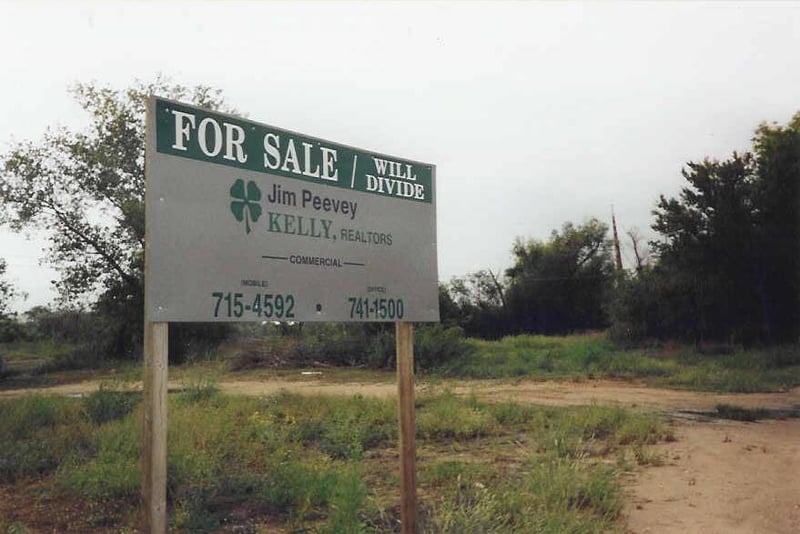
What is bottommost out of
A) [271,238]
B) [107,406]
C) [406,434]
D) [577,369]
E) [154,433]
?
[577,369]

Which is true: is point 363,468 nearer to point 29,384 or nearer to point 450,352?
point 450,352

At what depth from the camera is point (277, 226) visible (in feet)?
13.8

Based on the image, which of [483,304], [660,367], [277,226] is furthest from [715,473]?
[483,304]

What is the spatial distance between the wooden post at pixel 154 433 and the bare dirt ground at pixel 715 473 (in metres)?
3.32

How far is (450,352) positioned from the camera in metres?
22.1

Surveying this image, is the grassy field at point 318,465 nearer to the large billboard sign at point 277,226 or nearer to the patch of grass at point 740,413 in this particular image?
the large billboard sign at point 277,226

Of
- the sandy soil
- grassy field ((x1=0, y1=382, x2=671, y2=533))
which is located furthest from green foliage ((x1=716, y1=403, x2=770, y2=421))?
grassy field ((x1=0, y1=382, x2=671, y2=533))

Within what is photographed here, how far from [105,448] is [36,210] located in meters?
26.8

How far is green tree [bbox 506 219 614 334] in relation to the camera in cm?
3894

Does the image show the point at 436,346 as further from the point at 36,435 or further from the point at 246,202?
the point at 246,202

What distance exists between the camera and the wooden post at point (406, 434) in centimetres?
473

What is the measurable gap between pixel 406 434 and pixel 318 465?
2056 millimetres

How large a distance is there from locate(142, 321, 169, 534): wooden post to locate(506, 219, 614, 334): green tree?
35.3 meters

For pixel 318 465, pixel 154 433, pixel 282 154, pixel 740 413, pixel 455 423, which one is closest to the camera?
pixel 154 433
